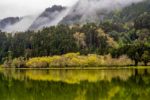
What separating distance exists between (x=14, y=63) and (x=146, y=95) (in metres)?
154

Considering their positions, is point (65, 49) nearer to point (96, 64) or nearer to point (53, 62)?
point (53, 62)

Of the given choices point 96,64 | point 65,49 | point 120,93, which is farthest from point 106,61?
point 120,93

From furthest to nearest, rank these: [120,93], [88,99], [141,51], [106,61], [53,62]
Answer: [53,62] < [106,61] < [141,51] < [120,93] < [88,99]

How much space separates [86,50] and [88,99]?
457 ft

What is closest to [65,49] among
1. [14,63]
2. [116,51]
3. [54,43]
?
A: [54,43]

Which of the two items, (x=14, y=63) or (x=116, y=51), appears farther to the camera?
(x=14, y=63)

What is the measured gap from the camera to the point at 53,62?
172m

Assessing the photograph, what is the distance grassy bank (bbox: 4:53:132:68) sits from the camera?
152 meters

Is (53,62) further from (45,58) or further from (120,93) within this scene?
(120,93)

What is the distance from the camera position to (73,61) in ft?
536

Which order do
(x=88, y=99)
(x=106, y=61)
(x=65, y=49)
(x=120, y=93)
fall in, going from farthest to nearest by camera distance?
(x=65, y=49) → (x=106, y=61) → (x=120, y=93) → (x=88, y=99)

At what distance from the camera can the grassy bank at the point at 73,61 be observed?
497ft

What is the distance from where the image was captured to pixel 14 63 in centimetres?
19212

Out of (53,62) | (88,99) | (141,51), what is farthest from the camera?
(53,62)
